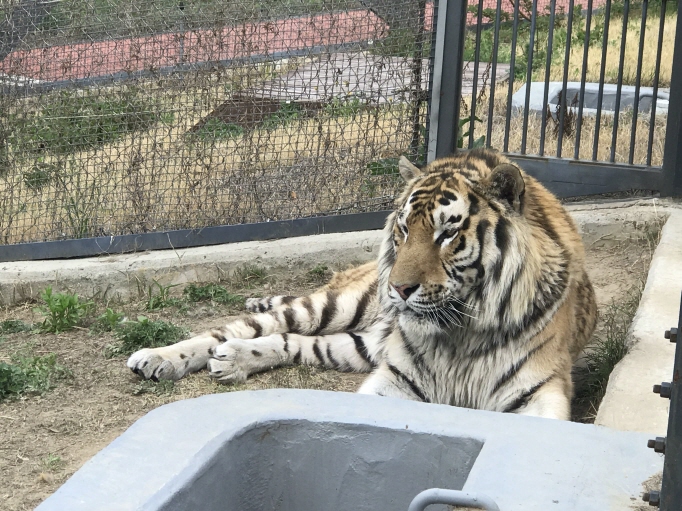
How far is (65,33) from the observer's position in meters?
5.74

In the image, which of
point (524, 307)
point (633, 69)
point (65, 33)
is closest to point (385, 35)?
point (65, 33)

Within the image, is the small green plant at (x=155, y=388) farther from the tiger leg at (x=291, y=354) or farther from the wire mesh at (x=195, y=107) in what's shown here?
the wire mesh at (x=195, y=107)

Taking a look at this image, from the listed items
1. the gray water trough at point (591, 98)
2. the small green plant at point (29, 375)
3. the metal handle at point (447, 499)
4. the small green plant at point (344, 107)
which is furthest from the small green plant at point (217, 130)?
the metal handle at point (447, 499)

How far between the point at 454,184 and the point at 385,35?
266 cm

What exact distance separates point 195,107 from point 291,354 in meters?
2.09

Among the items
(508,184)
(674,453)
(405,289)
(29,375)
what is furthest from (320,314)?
(674,453)

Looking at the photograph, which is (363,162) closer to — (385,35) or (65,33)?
(385,35)

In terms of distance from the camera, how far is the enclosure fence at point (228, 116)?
227 inches

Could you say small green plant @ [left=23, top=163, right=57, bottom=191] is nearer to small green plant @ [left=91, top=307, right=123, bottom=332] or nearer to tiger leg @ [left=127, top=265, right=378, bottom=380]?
small green plant @ [left=91, top=307, right=123, bottom=332]

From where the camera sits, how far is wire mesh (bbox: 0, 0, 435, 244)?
18.9ft

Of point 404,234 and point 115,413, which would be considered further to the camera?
point 115,413

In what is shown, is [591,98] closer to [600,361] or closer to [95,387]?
[600,361]

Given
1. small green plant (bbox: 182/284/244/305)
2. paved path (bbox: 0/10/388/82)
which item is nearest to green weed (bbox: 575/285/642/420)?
small green plant (bbox: 182/284/244/305)

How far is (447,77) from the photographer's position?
6145mm
